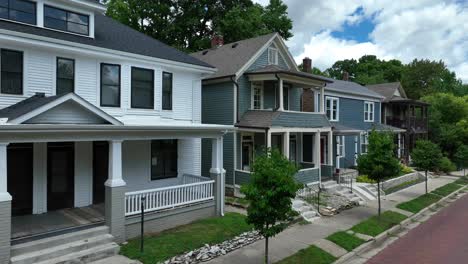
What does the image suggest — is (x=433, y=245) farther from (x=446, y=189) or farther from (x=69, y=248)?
(x=446, y=189)

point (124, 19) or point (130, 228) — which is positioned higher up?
point (124, 19)

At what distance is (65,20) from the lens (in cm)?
1342

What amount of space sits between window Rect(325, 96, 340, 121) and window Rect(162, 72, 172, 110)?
15068mm

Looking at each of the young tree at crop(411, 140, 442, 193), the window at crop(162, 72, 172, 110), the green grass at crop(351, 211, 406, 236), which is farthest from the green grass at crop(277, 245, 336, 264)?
the young tree at crop(411, 140, 442, 193)

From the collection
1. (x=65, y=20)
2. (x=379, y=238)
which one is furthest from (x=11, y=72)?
(x=379, y=238)

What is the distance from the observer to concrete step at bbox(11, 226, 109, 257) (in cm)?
948

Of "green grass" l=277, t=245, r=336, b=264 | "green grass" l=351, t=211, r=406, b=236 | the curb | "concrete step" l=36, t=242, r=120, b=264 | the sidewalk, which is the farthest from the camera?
"green grass" l=351, t=211, r=406, b=236

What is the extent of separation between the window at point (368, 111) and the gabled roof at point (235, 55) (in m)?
14.8

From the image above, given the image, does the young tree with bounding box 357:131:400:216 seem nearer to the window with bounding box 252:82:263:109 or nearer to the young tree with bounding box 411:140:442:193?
the window with bounding box 252:82:263:109

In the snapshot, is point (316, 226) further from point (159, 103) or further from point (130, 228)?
point (159, 103)

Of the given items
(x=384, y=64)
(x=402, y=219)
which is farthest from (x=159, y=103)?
(x=384, y=64)

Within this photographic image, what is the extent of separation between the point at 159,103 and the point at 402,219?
1248cm

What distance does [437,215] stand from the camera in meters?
18.5

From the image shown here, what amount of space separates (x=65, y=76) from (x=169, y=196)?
18.9 ft
